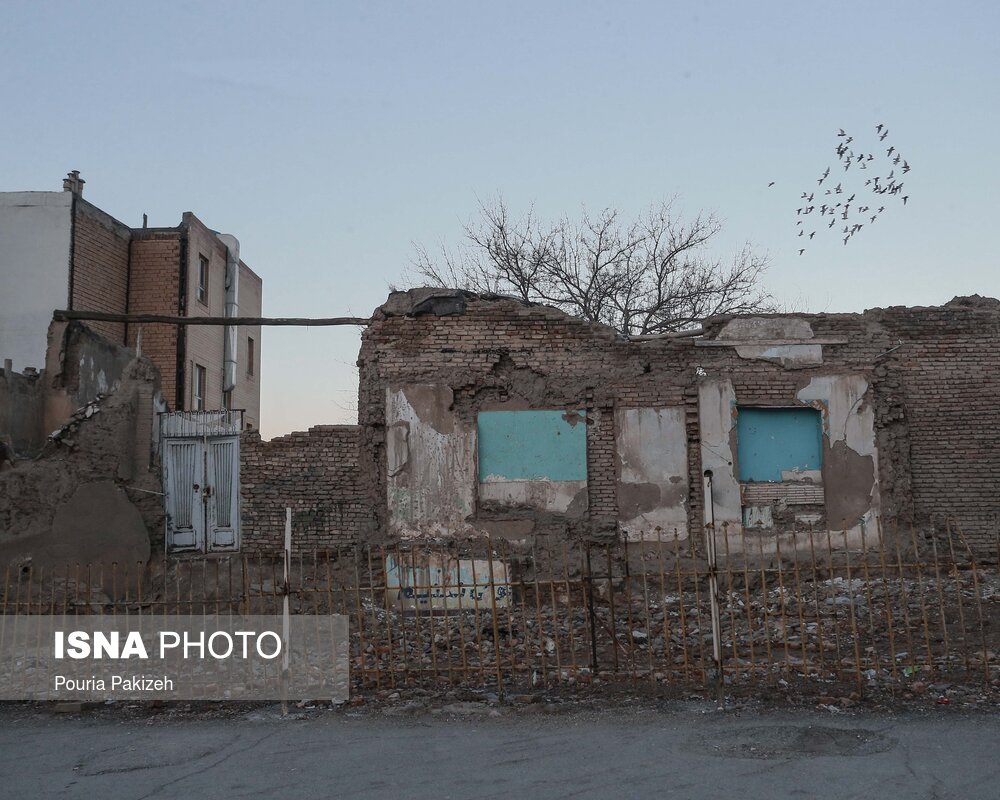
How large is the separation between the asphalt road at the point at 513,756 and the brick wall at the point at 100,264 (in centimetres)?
1635

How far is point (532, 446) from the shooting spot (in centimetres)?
1465

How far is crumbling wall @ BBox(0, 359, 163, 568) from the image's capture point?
47.4 feet

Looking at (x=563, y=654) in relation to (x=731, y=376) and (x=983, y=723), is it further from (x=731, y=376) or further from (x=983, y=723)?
(x=731, y=376)

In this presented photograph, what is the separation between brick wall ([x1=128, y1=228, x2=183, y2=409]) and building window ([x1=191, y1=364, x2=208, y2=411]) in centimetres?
119

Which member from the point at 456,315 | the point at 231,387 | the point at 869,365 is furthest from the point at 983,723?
the point at 231,387

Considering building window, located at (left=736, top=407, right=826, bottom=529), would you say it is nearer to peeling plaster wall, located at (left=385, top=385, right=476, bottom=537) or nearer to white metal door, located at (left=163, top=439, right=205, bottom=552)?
peeling plaster wall, located at (left=385, top=385, right=476, bottom=537)

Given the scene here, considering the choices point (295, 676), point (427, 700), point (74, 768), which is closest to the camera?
point (74, 768)

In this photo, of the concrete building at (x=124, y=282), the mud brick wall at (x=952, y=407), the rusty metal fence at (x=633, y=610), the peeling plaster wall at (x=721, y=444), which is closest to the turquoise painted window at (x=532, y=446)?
the rusty metal fence at (x=633, y=610)

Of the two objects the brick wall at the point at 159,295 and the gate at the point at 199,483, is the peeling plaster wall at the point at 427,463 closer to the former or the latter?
the gate at the point at 199,483

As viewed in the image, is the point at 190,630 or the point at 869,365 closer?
the point at 190,630

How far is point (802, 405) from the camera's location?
14.6 metres

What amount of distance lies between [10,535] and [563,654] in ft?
28.0

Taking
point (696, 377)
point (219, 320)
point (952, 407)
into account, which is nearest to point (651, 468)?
point (696, 377)

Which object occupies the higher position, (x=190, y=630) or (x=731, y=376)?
(x=731, y=376)
